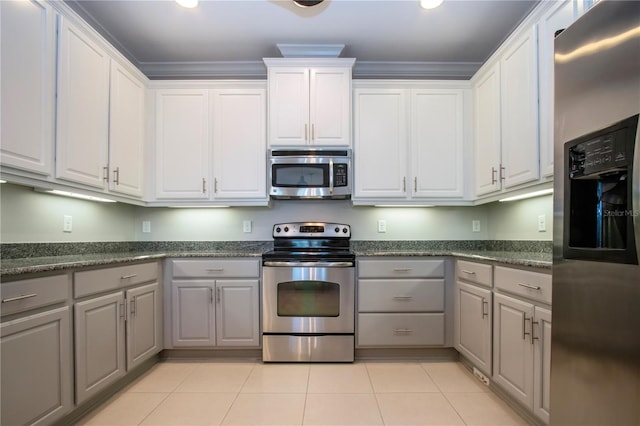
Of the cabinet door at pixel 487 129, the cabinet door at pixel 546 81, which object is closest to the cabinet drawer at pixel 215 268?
the cabinet door at pixel 487 129

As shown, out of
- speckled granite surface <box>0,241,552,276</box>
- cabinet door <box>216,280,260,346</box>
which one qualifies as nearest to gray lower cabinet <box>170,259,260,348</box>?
cabinet door <box>216,280,260,346</box>

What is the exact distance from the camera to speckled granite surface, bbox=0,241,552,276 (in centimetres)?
166

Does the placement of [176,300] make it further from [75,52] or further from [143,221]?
[75,52]

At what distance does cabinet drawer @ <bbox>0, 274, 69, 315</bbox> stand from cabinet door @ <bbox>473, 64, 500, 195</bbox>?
2.78 metres

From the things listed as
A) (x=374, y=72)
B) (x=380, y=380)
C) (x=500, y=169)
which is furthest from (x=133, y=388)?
(x=374, y=72)

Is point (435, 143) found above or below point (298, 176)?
above

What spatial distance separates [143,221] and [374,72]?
269 cm

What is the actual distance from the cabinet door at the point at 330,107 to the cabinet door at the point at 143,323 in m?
1.76

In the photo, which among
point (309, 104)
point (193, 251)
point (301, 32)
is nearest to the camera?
point (301, 32)

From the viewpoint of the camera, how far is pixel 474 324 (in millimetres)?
2193

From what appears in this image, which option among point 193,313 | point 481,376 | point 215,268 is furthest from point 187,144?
point 481,376

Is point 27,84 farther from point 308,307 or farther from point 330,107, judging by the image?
point 308,307

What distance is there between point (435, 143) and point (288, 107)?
1341 mm

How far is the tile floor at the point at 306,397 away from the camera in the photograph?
1.75 m
